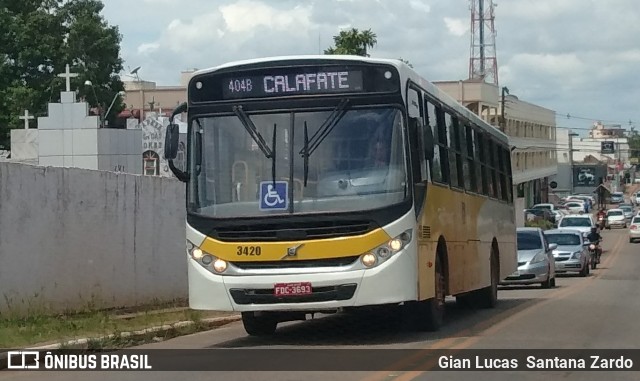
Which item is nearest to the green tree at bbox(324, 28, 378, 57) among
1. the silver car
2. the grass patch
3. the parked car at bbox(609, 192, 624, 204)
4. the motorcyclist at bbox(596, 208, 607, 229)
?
the silver car

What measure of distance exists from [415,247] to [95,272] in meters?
7.22

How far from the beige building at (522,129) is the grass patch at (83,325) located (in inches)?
1687

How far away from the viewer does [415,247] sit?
1294 cm

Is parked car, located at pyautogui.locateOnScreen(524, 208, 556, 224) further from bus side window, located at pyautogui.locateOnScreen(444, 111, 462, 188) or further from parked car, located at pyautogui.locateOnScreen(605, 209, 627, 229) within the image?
bus side window, located at pyautogui.locateOnScreen(444, 111, 462, 188)

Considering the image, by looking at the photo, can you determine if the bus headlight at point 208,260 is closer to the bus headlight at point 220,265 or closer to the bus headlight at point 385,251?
the bus headlight at point 220,265

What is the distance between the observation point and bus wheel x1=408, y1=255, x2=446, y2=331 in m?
14.1

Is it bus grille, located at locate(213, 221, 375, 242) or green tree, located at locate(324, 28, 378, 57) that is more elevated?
green tree, located at locate(324, 28, 378, 57)

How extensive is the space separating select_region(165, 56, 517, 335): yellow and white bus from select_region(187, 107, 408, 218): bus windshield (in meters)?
0.01

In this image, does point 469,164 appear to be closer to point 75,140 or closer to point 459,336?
point 459,336

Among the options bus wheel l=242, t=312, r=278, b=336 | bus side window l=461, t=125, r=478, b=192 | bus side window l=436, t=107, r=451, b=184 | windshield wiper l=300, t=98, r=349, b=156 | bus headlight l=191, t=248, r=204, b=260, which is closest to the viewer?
windshield wiper l=300, t=98, r=349, b=156

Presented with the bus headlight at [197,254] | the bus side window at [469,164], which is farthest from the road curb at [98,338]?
the bus side window at [469,164]

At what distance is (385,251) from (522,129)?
79.7m

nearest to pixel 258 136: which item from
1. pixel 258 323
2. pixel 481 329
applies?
pixel 258 323

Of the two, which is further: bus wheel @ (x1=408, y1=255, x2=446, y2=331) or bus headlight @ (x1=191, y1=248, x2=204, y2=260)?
bus wheel @ (x1=408, y1=255, x2=446, y2=331)
